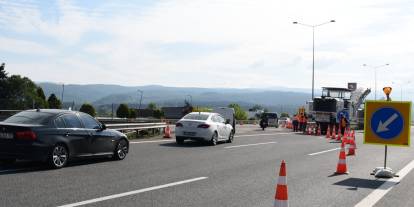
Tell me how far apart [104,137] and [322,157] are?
7.54 m

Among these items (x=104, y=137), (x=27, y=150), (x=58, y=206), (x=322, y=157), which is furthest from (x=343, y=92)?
(x=58, y=206)

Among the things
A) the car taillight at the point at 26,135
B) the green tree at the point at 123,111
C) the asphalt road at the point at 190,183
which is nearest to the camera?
the asphalt road at the point at 190,183

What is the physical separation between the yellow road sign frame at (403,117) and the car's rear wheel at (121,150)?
6405mm

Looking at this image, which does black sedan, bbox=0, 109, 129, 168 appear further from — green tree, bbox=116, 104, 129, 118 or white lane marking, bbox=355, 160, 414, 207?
green tree, bbox=116, 104, 129, 118

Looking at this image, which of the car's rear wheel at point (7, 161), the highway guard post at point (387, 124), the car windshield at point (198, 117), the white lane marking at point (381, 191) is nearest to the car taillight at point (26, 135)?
the car's rear wheel at point (7, 161)

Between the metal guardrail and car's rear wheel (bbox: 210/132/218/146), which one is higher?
the metal guardrail

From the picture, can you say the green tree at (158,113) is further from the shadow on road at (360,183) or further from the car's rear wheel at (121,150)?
the shadow on road at (360,183)

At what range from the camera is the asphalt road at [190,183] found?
902 cm

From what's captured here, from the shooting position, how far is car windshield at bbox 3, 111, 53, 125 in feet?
41.5

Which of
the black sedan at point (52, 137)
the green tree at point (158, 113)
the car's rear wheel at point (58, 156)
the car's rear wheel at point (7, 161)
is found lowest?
the car's rear wheel at point (7, 161)

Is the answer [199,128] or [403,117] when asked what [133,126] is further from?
[403,117]

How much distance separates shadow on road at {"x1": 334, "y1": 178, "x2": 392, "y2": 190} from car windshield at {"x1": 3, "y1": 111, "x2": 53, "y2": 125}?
6595 mm

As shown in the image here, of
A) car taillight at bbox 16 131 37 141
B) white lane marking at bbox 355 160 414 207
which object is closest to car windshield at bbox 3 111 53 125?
car taillight at bbox 16 131 37 141

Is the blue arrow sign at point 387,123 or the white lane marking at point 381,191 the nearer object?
the white lane marking at point 381,191
